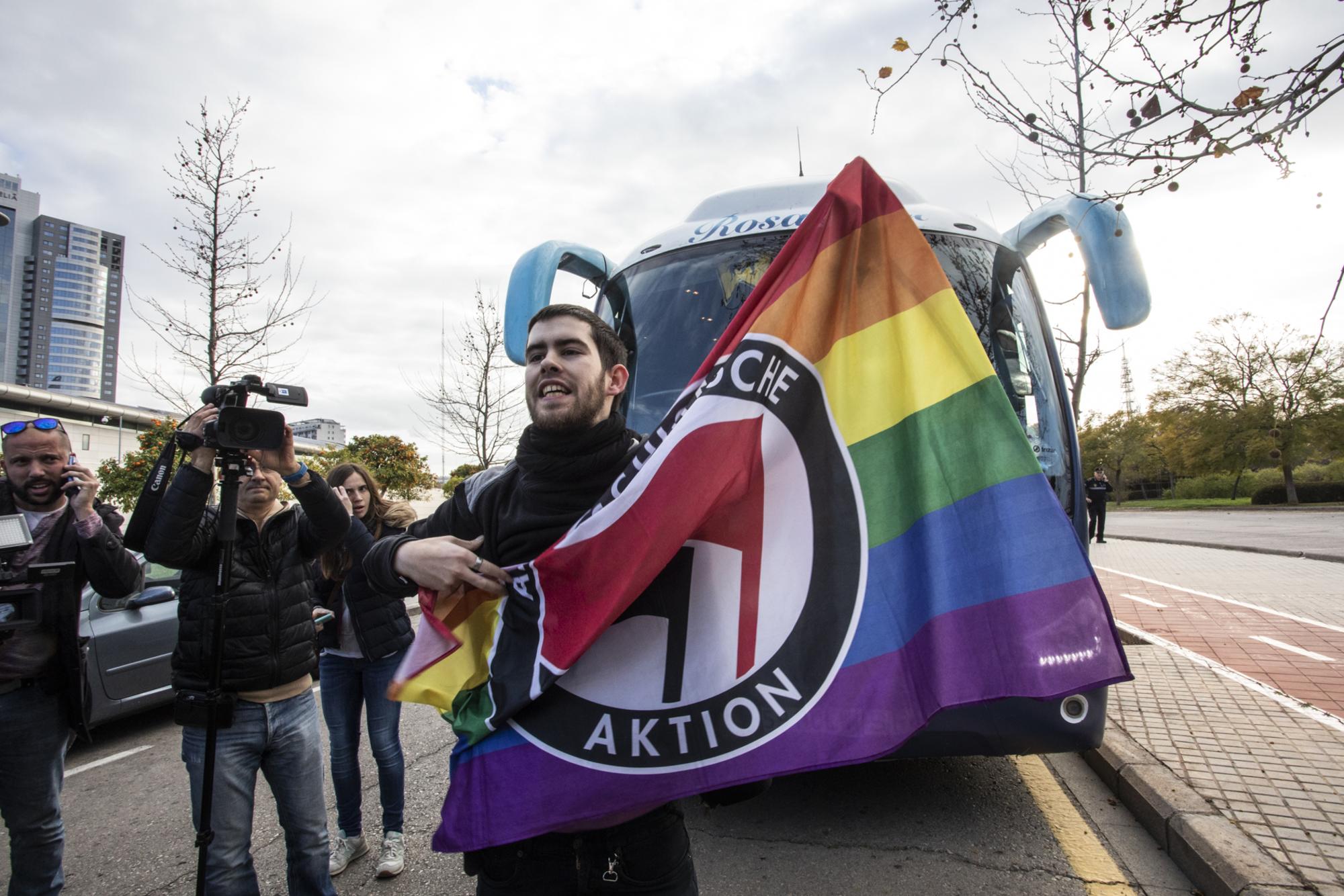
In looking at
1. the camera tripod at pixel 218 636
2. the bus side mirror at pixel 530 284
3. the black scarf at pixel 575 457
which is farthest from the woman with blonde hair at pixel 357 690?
the black scarf at pixel 575 457

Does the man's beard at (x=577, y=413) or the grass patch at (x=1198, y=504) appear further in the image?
the grass patch at (x=1198, y=504)

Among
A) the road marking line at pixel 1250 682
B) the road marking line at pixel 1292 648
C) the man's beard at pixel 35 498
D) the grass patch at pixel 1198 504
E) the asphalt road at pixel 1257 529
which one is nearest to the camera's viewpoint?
the man's beard at pixel 35 498

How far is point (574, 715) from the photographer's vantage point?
1.70 m

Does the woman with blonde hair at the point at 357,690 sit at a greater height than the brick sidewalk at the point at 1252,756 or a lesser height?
greater

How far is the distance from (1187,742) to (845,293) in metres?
4.04

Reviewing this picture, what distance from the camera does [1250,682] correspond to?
5.45 m

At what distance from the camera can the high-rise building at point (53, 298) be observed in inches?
4112

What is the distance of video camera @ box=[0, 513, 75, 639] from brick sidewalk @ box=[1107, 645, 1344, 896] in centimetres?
487

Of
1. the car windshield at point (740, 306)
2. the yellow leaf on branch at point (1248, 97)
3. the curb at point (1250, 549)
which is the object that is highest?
the yellow leaf on branch at point (1248, 97)

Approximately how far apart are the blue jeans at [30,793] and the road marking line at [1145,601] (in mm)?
10003

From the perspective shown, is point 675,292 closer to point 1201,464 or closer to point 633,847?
point 633,847

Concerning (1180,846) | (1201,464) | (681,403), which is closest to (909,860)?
(1180,846)

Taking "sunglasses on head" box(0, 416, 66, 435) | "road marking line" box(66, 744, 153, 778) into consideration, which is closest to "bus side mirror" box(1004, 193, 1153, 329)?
"sunglasses on head" box(0, 416, 66, 435)

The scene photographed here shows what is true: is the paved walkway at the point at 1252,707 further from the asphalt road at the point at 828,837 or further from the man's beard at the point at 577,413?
A: the man's beard at the point at 577,413
